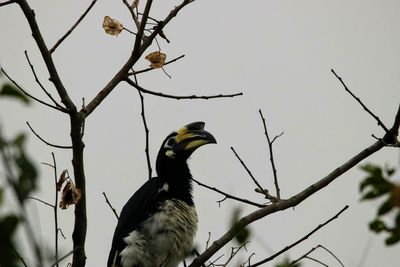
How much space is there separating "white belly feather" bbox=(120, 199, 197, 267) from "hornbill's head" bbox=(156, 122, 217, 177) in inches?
28.7

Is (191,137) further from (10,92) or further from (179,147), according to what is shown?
(10,92)

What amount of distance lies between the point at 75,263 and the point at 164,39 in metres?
1.52

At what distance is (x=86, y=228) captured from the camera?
4105 mm

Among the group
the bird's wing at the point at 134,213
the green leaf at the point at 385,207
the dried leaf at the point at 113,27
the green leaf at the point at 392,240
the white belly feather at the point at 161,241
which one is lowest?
the green leaf at the point at 392,240

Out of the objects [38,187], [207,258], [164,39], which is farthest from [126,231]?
[38,187]

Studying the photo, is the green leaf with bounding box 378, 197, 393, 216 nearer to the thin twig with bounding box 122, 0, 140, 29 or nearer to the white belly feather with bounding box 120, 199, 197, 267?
the thin twig with bounding box 122, 0, 140, 29

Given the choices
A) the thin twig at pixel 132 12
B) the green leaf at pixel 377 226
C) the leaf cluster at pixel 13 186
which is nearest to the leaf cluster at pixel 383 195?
the green leaf at pixel 377 226

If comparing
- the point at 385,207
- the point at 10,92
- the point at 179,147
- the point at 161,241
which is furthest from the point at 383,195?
the point at 179,147

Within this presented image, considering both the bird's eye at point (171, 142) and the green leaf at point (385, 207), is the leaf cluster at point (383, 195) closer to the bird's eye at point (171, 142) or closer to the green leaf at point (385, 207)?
the green leaf at point (385, 207)

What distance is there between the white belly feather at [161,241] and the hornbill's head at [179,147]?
73 centimetres

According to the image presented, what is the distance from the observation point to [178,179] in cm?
637

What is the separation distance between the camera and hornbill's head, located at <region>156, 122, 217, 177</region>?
21.0ft

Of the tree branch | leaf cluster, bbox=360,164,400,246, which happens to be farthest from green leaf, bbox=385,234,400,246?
the tree branch

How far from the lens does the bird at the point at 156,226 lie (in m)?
5.64
